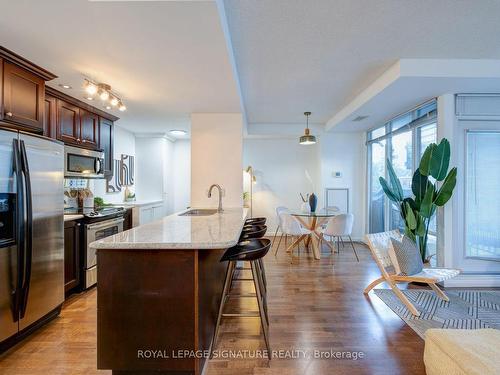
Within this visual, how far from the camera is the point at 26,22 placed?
1.76m

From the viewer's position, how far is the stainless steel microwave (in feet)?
10.5

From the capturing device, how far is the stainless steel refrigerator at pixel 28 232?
195 centimetres

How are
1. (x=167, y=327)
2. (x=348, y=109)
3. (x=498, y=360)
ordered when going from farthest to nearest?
(x=348, y=109) < (x=167, y=327) < (x=498, y=360)

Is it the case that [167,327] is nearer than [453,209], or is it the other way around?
[167,327]

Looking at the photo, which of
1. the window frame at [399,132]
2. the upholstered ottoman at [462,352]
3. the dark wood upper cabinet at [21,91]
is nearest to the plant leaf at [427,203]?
the window frame at [399,132]

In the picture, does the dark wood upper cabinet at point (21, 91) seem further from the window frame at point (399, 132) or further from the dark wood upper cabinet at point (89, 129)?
the window frame at point (399, 132)

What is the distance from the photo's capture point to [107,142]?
4.06m

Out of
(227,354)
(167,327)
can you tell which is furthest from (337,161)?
(167,327)

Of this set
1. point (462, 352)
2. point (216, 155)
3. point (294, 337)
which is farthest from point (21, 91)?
point (462, 352)

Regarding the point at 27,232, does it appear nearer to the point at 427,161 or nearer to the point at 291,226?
the point at 291,226

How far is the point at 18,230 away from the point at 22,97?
1.16 m

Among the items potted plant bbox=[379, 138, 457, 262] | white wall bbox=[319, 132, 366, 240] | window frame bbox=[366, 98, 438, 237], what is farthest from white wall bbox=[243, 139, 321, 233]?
potted plant bbox=[379, 138, 457, 262]

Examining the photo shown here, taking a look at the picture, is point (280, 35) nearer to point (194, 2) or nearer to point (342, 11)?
point (342, 11)

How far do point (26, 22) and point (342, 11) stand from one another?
2.20 meters
